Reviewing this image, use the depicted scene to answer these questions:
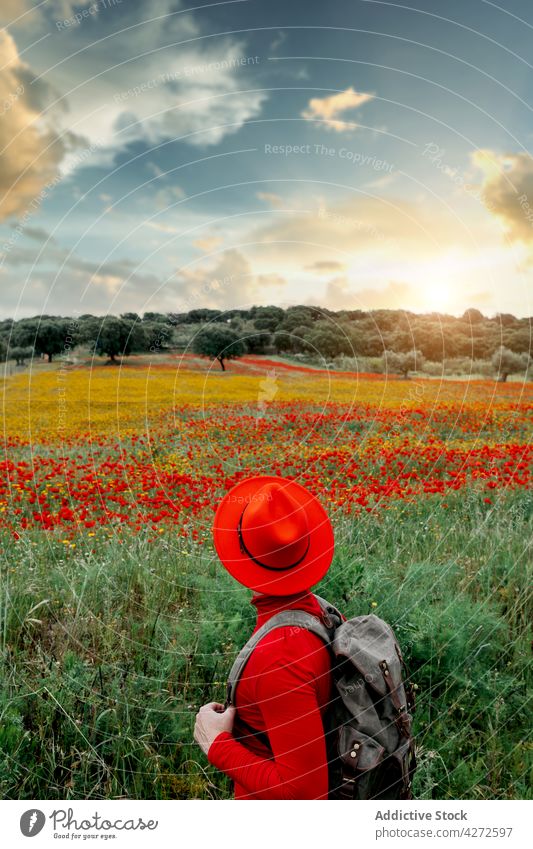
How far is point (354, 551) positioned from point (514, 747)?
4.78 ft

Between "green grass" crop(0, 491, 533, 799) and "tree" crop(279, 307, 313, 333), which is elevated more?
"tree" crop(279, 307, 313, 333)

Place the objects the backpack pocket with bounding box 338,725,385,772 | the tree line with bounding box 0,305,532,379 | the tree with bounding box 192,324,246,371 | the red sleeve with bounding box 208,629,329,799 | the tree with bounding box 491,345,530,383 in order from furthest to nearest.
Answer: the tree with bounding box 491,345,530,383 < the tree with bounding box 192,324,246,371 < the tree line with bounding box 0,305,532,379 < the backpack pocket with bounding box 338,725,385,772 < the red sleeve with bounding box 208,629,329,799

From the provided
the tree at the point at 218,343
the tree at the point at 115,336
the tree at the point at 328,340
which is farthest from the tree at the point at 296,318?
the tree at the point at 115,336

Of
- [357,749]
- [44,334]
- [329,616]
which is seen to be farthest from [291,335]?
[357,749]

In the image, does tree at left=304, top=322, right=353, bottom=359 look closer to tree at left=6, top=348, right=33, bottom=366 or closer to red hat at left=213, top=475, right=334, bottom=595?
tree at left=6, top=348, right=33, bottom=366

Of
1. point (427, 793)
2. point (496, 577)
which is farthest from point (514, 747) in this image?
point (496, 577)

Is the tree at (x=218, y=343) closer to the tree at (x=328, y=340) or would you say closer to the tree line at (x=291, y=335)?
the tree line at (x=291, y=335)

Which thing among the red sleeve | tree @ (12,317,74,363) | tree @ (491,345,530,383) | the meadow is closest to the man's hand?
the red sleeve

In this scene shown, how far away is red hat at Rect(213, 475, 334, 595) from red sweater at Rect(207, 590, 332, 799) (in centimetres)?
9

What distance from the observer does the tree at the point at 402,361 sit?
6984mm

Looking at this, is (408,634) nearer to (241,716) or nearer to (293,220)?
(241,716)

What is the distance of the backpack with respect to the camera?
184 cm

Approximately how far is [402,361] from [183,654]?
15.6 ft

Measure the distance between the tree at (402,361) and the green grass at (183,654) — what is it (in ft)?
9.91
